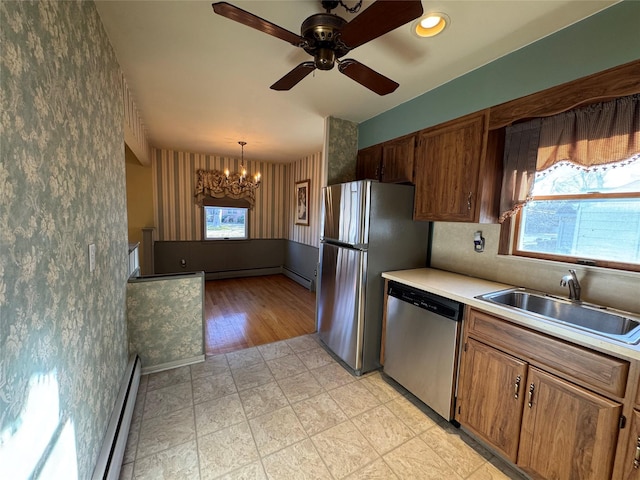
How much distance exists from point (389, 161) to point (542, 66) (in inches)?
48.9

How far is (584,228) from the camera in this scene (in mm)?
1674

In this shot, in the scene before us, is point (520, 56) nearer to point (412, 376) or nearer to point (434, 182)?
point (434, 182)

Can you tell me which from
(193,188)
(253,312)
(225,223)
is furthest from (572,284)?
(193,188)

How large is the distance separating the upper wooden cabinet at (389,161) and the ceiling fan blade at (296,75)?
1227mm

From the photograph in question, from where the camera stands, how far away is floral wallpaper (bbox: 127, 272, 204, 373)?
2.22m

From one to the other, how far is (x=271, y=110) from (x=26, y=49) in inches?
83.5

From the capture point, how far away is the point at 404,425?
180cm

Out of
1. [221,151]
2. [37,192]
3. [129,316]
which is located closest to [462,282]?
[37,192]

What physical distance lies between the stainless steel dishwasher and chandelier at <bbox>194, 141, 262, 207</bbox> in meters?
3.76

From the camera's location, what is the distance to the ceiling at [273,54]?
1.38 m

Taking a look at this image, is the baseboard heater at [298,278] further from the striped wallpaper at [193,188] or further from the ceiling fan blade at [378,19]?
the ceiling fan blade at [378,19]

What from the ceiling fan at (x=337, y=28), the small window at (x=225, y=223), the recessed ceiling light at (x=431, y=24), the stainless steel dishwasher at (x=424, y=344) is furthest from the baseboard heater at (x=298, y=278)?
the recessed ceiling light at (x=431, y=24)

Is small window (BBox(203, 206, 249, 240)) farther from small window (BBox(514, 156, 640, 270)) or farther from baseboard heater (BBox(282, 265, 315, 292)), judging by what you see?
small window (BBox(514, 156, 640, 270))

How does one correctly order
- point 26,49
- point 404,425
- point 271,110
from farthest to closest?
1. point 271,110
2. point 404,425
3. point 26,49
